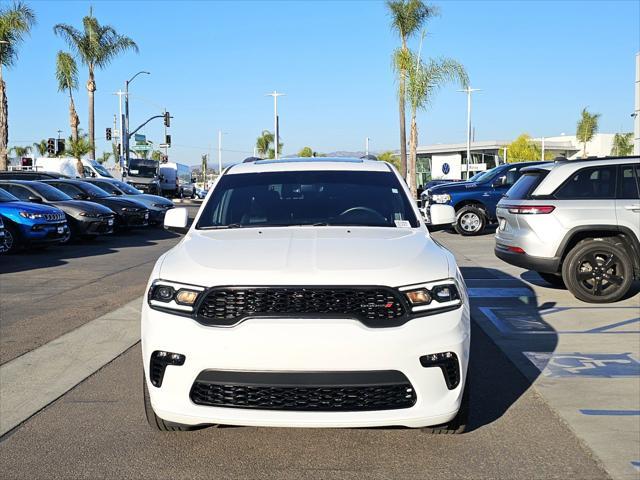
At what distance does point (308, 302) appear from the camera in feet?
12.4

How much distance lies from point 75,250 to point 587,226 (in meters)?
11.6

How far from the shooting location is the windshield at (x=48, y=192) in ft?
59.2

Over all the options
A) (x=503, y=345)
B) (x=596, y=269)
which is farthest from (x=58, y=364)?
(x=596, y=269)

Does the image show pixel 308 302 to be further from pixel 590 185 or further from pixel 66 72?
pixel 66 72

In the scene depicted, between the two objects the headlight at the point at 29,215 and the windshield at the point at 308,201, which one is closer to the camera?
the windshield at the point at 308,201

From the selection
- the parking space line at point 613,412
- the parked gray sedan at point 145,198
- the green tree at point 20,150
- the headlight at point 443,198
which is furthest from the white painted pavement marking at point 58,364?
the green tree at point 20,150

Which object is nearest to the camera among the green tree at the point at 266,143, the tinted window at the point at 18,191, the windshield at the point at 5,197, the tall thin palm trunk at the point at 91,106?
the windshield at the point at 5,197

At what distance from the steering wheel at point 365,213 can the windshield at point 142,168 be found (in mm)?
46383

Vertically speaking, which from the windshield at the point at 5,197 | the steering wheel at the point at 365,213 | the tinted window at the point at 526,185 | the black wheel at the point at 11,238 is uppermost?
the tinted window at the point at 526,185

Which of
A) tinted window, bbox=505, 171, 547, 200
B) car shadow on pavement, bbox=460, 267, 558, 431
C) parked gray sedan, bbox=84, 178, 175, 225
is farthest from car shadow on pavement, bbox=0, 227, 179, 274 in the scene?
tinted window, bbox=505, 171, 547, 200

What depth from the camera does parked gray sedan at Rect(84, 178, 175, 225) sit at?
21797 millimetres

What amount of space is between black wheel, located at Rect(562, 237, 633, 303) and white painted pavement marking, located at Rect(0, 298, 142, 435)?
538 cm

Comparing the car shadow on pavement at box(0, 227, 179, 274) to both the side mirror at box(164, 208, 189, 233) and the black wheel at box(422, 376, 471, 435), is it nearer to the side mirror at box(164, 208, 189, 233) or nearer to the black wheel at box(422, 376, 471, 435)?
the side mirror at box(164, 208, 189, 233)

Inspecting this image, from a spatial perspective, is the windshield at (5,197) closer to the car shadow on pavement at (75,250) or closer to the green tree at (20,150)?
the car shadow on pavement at (75,250)
